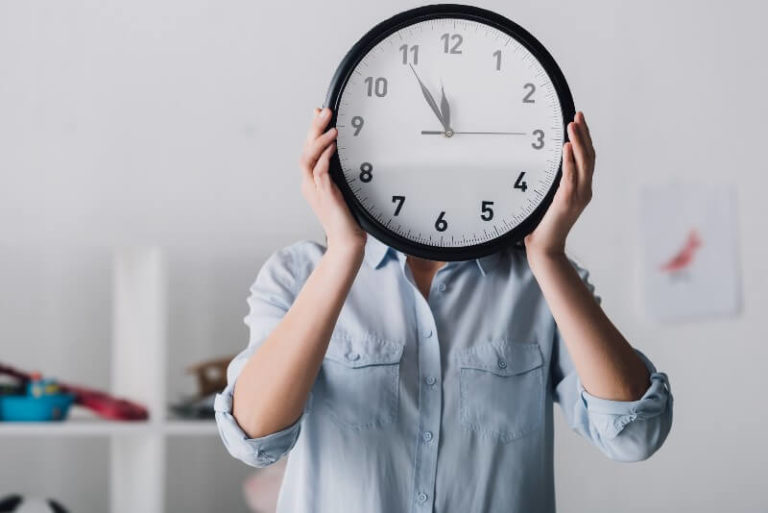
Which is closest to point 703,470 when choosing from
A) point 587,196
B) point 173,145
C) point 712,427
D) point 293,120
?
point 712,427

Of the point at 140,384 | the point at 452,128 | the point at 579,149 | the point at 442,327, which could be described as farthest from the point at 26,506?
the point at 579,149

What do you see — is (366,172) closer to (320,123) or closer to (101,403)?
(320,123)

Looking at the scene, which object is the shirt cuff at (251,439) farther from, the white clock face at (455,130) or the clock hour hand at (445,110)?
the clock hour hand at (445,110)

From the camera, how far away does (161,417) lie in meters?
2.04

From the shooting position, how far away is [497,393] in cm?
103

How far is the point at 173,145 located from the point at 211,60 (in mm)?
230

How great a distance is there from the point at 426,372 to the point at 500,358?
8 cm

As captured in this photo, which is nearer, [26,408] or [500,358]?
[500,358]

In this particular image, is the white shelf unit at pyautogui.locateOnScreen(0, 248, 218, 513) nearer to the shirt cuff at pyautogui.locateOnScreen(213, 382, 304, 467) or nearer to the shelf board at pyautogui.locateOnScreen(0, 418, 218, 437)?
the shelf board at pyautogui.locateOnScreen(0, 418, 218, 437)

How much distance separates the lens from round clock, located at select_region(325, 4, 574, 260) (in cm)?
100

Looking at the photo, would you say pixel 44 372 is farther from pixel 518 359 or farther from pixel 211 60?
pixel 518 359

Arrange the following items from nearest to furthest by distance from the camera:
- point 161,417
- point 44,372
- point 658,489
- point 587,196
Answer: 1. point 587,196
2. point 161,417
3. point 44,372
4. point 658,489

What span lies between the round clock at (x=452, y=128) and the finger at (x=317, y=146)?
0.12 ft

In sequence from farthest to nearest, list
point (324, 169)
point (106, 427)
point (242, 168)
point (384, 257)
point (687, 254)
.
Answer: point (687, 254)
point (242, 168)
point (106, 427)
point (384, 257)
point (324, 169)
